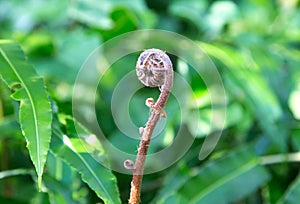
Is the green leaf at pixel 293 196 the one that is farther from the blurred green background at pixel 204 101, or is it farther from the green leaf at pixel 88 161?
the green leaf at pixel 88 161

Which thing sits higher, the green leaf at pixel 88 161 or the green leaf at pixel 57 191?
the green leaf at pixel 88 161

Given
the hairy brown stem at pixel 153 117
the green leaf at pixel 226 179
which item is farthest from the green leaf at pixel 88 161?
the green leaf at pixel 226 179

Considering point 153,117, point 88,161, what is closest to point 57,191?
point 88,161

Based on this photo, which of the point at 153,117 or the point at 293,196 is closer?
the point at 153,117

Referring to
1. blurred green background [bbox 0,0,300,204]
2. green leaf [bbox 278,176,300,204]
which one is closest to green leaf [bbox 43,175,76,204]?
blurred green background [bbox 0,0,300,204]

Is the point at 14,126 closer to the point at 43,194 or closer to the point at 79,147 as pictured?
the point at 43,194

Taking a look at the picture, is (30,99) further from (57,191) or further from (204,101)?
(204,101)

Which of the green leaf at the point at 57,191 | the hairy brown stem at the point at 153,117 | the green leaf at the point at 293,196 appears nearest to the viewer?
the hairy brown stem at the point at 153,117

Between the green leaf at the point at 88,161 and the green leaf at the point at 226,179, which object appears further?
the green leaf at the point at 226,179
